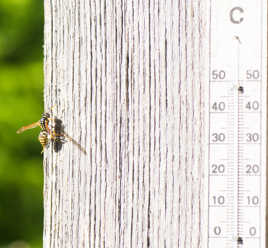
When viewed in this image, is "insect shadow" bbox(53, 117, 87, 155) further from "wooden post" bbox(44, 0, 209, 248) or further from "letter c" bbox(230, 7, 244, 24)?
"letter c" bbox(230, 7, 244, 24)

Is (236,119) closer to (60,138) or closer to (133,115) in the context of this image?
(133,115)

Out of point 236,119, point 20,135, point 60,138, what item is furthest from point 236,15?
point 20,135

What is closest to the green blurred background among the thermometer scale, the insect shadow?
the insect shadow

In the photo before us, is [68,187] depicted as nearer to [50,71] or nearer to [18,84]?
[50,71]

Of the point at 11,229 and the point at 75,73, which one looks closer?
the point at 75,73

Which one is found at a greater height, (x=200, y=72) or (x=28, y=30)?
(x=28, y=30)

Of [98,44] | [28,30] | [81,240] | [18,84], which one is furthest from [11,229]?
[98,44]
